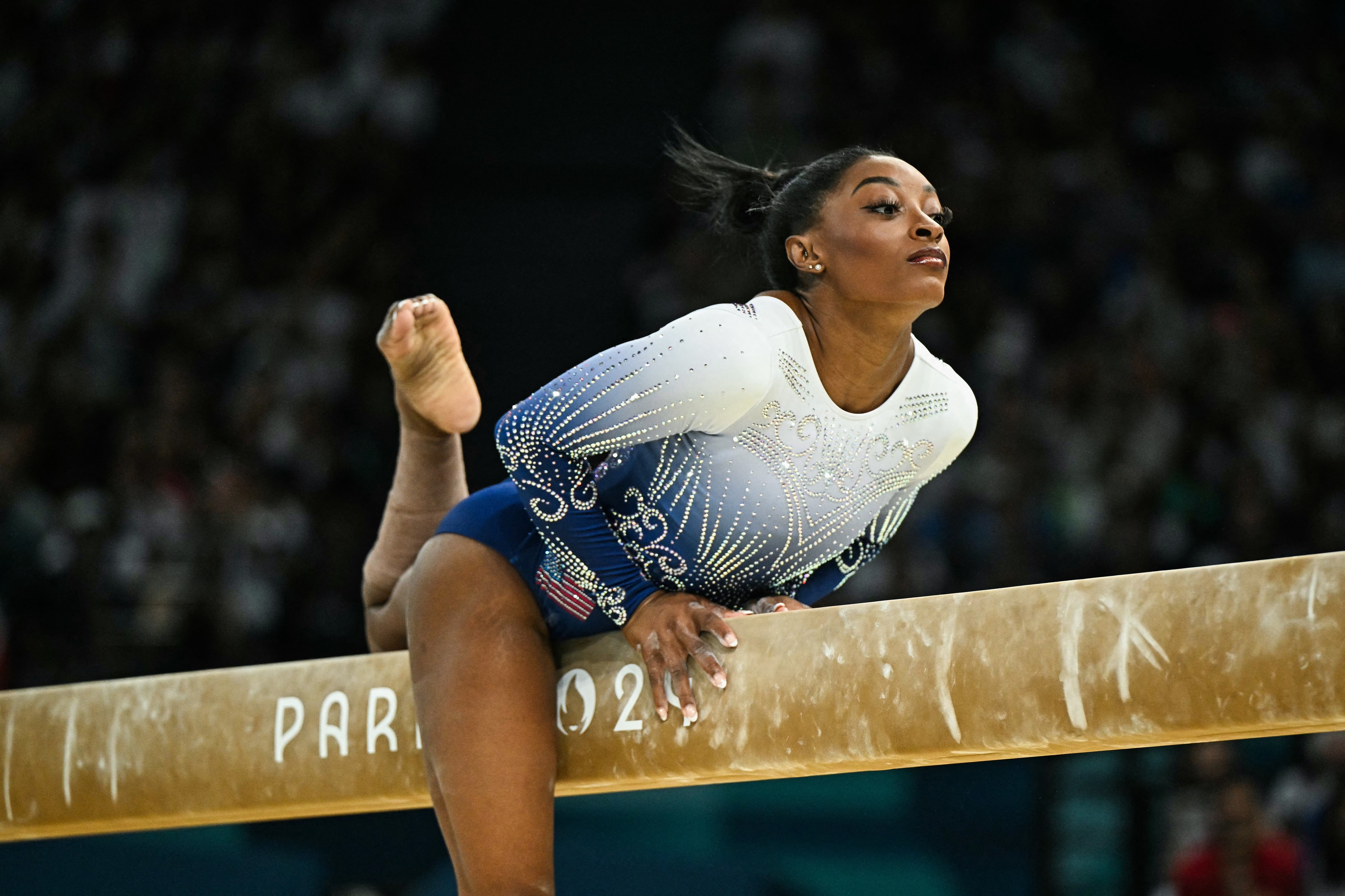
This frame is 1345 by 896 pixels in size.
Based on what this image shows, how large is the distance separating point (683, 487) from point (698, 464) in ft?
0.13

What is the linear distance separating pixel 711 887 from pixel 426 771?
1.76 meters

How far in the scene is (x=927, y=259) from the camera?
81.0 inches

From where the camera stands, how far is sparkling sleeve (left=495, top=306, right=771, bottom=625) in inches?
77.4

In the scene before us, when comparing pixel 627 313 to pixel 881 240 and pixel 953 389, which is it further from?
pixel 881 240

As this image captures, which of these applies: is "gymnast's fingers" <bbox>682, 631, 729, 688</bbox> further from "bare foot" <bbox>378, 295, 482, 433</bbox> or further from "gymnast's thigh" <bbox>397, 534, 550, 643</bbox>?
"bare foot" <bbox>378, 295, 482, 433</bbox>

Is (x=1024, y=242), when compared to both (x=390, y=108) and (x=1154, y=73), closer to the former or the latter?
(x=1154, y=73)

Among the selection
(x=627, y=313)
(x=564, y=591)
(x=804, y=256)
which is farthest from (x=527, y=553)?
(x=627, y=313)


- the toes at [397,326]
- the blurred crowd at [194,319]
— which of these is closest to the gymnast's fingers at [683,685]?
Result: the toes at [397,326]

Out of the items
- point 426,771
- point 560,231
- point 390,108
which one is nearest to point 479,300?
point 560,231

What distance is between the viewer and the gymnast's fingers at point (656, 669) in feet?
6.58

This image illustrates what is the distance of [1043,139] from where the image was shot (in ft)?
20.7

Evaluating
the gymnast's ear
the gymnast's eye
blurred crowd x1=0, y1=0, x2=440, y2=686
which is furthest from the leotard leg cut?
blurred crowd x1=0, y1=0, x2=440, y2=686

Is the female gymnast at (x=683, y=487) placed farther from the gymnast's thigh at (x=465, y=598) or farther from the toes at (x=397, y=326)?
the toes at (x=397, y=326)

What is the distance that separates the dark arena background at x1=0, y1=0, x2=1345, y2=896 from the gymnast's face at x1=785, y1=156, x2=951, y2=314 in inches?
79.7
